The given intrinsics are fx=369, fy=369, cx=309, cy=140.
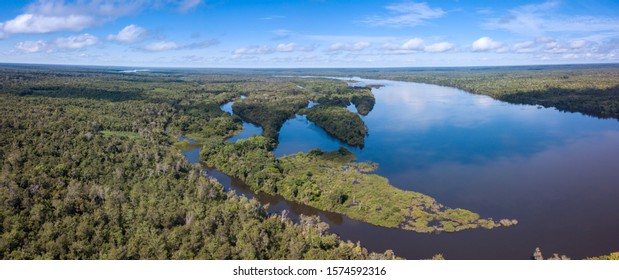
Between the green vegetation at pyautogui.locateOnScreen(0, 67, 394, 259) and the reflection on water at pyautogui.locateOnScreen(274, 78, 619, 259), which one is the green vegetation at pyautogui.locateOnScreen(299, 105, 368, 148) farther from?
the green vegetation at pyautogui.locateOnScreen(0, 67, 394, 259)

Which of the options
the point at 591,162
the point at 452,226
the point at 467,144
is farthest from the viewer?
the point at 467,144

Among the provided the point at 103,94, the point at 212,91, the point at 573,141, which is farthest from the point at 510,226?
the point at 212,91

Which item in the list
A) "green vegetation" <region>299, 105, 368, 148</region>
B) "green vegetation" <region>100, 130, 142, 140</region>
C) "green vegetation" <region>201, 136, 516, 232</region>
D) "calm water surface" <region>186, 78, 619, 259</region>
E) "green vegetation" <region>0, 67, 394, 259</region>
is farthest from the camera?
"green vegetation" <region>299, 105, 368, 148</region>

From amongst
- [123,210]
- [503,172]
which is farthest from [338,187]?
[503,172]

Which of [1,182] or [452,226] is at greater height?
[1,182]

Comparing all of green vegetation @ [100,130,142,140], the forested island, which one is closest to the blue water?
the forested island

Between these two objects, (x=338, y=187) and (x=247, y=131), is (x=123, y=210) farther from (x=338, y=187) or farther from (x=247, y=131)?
(x=247, y=131)

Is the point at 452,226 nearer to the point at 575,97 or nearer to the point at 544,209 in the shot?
the point at 544,209
